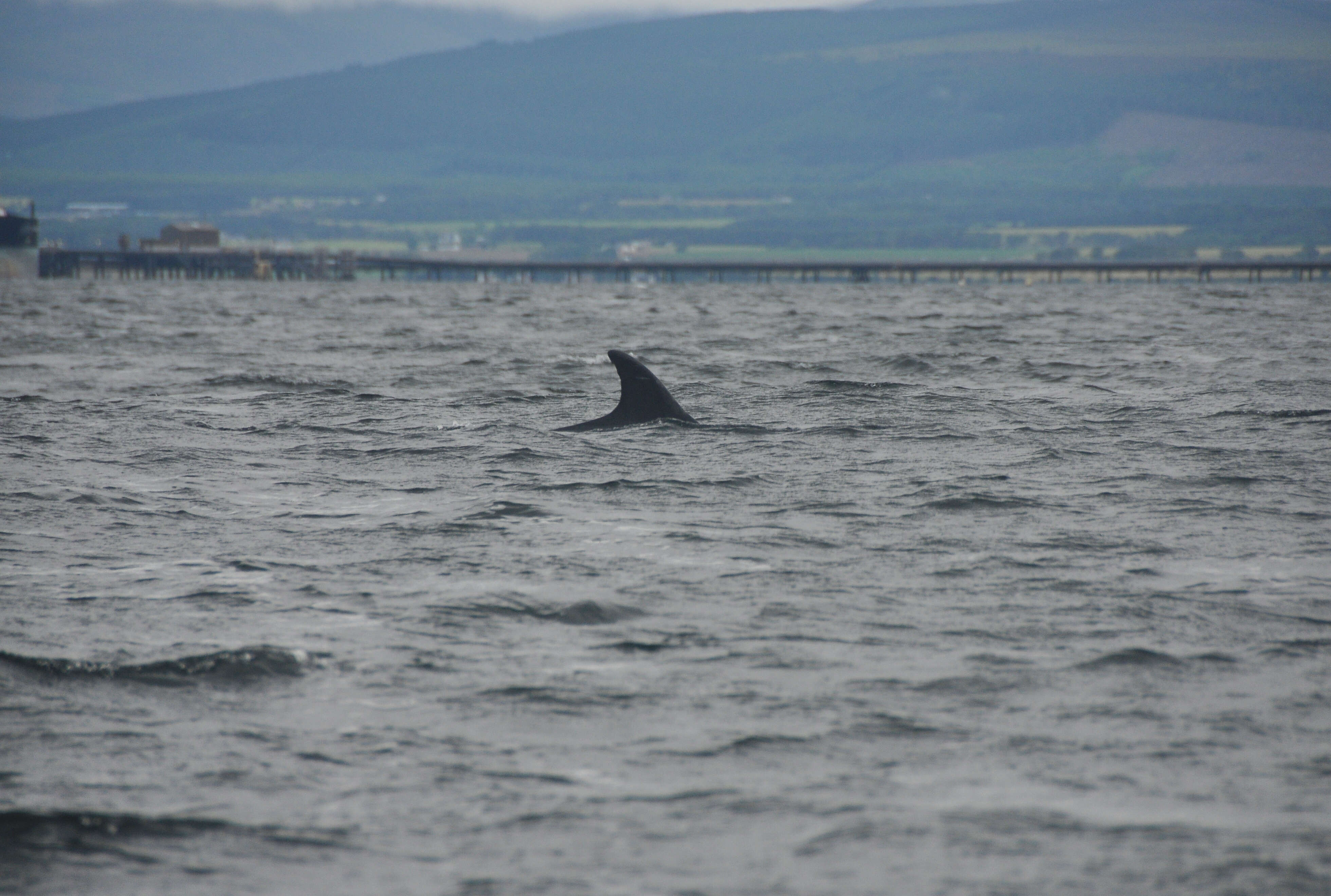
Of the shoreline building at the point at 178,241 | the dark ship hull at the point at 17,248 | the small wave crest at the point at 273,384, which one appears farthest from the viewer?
Result: the shoreline building at the point at 178,241

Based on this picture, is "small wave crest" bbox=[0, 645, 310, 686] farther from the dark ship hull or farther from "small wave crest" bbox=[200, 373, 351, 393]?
the dark ship hull

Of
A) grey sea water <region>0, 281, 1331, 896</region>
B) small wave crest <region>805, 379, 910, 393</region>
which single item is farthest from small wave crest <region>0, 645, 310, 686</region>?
small wave crest <region>805, 379, 910, 393</region>

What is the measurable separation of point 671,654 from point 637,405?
13.0 meters

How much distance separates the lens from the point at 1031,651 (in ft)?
33.8

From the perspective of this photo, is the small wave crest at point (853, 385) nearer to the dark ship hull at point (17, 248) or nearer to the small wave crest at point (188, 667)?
the small wave crest at point (188, 667)

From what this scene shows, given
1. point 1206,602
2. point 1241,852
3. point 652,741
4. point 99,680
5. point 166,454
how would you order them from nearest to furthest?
point 1241,852, point 652,741, point 99,680, point 1206,602, point 166,454

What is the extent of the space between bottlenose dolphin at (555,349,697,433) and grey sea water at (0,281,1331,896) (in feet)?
2.05

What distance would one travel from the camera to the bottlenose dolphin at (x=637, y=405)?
22.7 metres

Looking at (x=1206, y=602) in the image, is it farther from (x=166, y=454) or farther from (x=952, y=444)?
(x=166, y=454)

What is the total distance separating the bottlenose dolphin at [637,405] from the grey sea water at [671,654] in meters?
0.63

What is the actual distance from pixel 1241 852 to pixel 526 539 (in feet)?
28.8

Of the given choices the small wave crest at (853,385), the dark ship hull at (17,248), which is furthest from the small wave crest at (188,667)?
the dark ship hull at (17,248)

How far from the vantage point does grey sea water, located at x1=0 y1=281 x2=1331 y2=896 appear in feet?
22.9

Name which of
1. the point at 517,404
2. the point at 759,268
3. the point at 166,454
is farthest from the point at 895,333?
the point at 759,268
